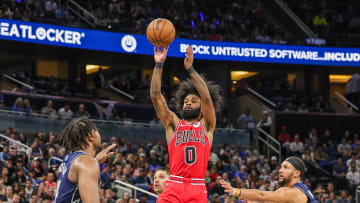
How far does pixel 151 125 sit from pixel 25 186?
813cm

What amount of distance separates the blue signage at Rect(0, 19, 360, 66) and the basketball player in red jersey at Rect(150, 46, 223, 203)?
49.3ft

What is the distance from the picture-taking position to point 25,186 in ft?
44.3

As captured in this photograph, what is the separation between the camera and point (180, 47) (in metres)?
24.7

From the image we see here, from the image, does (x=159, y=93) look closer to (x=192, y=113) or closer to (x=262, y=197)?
(x=192, y=113)

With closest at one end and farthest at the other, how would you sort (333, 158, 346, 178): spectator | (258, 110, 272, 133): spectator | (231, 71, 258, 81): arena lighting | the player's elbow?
1. the player's elbow
2. (333, 158, 346, 178): spectator
3. (258, 110, 272, 133): spectator
4. (231, 71, 258, 81): arena lighting

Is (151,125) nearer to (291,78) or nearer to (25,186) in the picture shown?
(25,186)

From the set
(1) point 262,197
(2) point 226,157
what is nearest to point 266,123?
(2) point 226,157

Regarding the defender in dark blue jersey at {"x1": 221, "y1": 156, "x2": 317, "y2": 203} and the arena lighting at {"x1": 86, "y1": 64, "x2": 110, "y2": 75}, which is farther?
the arena lighting at {"x1": 86, "y1": 64, "x2": 110, "y2": 75}

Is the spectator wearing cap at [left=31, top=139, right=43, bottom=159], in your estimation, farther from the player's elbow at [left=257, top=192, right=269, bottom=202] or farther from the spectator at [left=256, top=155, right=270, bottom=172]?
the player's elbow at [left=257, top=192, right=269, bottom=202]

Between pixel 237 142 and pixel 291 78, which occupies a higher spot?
pixel 291 78

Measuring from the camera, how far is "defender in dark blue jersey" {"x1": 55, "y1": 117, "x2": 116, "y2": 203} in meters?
4.88

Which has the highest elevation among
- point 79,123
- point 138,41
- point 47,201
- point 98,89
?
point 138,41

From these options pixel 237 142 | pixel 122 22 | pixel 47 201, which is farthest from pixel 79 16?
pixel 47 201

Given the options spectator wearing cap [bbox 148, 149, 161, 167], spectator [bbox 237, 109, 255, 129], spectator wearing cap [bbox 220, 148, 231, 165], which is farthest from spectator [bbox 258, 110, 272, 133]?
spectator wearing cap [bbox 148, 149, 161, 167]
